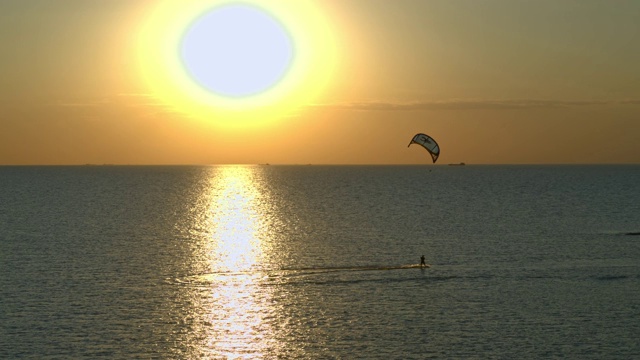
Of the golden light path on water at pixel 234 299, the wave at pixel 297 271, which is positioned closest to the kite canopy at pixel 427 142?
the golden light path on water at pixel 234 299

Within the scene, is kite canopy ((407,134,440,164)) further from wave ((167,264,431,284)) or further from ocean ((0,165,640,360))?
wave ((167,264,431,284))

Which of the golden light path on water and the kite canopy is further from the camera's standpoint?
the kite canopy

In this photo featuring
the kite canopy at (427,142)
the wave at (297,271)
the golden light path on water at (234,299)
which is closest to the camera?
the golden light path on water at (234,299)

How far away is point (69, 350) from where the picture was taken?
147 ft

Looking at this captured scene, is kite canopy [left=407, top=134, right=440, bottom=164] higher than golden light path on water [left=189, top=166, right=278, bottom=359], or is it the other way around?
kite canopy [left=407, top=134, right=440, bottom=164]

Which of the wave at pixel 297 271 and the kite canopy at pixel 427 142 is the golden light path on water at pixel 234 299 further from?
the kite canopy at pixel 427 142

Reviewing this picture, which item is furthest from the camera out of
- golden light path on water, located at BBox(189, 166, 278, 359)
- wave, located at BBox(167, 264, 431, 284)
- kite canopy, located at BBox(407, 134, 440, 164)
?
kite canopy, located at BBox(407, 134, 440, 164)

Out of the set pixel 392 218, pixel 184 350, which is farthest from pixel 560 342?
pixel 392 218

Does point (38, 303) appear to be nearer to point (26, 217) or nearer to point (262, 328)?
point (262, 328)

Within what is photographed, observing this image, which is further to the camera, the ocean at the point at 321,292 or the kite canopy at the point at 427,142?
the kite canopy at the point at 427,142

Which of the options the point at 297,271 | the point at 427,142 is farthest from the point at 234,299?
the point at 427,142

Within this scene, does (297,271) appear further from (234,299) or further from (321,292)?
(234,299)

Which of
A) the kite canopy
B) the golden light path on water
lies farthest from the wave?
the kite canopy

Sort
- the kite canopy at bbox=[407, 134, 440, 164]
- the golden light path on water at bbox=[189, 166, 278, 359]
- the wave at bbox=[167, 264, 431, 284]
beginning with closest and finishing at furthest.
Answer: the golden light path on water at bbox=[189, 166, 278, 359] < the wave at bbox=[167, 264, 431, 284] < the kite canopy at bbox=[407, 134, 440, 164]
